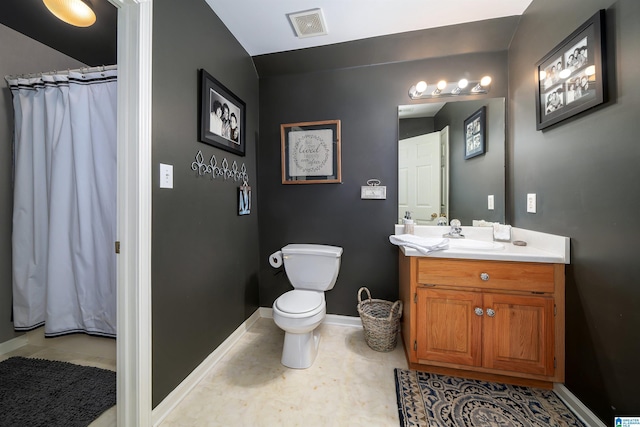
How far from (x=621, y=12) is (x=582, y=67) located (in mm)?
219

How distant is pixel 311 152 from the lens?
2078 millimetres

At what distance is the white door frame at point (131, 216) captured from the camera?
101 centimetres

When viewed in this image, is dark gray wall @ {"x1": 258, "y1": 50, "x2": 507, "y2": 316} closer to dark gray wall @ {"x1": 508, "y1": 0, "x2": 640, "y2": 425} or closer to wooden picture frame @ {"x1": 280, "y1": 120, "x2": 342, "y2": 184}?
wooden picture frame @ {"x1": 280, "y1": 120, "x2": 342, "y2": 184}

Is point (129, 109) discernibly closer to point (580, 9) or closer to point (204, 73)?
point (204, 73)

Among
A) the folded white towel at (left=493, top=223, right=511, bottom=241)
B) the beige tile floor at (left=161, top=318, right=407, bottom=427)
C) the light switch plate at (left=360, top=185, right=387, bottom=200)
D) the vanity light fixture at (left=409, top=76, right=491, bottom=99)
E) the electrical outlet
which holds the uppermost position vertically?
the vanity light fixture at (left=409, top=76, right=491, bottom=99)

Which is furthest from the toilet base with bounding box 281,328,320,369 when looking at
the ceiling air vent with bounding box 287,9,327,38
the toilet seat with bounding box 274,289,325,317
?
the ceiling air vent with bounding box 287,9,327,38

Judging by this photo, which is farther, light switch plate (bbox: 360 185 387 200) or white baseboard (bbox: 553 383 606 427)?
light switch plate (bbox: 360 185 387 200)

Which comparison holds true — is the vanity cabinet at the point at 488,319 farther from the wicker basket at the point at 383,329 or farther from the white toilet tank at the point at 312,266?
the white toilet tank at the point at 312,266

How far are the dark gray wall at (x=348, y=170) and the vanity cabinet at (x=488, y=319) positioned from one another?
59cm

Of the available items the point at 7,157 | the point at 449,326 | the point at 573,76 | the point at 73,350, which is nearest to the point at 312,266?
the point at 449,326

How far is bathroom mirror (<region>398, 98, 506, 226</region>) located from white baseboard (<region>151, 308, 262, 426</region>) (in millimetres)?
1705

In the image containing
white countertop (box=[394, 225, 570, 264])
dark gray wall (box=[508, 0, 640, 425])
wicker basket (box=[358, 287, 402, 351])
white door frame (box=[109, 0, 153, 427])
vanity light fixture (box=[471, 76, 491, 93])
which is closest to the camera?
dark gray wall (box=[508, 0, 640, 425])

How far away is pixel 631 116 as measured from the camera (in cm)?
91

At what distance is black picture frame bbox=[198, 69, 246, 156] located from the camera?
1.43 meters
